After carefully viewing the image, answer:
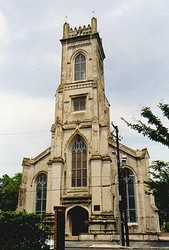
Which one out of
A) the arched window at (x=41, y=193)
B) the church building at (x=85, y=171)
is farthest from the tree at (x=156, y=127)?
the arched window at (x=41, y=193)

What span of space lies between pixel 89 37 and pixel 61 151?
15391 mm

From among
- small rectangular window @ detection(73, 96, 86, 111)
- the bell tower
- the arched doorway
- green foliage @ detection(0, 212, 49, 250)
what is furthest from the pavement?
small rectangular window @ detection(73, 96, 86, 111)

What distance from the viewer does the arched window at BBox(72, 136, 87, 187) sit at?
89.7 ft

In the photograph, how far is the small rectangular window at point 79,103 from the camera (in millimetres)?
31081

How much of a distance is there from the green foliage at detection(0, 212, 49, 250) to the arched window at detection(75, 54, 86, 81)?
23.1m

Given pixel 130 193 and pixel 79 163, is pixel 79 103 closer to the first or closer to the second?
pixel 79 163

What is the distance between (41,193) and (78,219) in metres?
4.92

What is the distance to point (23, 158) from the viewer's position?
99.2ft

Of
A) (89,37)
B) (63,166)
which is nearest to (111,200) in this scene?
(63,166)

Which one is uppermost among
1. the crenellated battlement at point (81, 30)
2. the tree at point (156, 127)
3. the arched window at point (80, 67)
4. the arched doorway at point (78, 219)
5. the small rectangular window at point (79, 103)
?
the crenellated battlement at point (81, 30)

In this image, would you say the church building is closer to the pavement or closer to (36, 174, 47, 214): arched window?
(36, 174, 47, 214): arched window

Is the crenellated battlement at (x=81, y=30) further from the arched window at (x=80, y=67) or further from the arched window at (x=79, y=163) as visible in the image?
the arched window at (x=79, y=163)

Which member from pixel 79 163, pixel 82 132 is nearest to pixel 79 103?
pixel 82 132

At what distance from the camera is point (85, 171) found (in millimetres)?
27594
